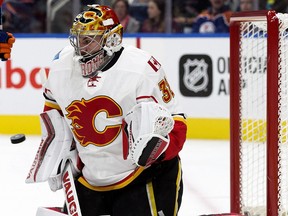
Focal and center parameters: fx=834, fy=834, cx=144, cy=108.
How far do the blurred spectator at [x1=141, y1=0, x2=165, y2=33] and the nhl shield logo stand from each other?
18.2 inches

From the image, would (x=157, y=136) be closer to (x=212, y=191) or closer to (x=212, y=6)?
(x=212, y=191)

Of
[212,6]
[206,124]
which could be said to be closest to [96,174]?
[206,124]

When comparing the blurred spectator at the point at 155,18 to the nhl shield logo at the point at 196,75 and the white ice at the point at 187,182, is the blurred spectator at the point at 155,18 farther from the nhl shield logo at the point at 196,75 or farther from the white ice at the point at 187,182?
the white ice at the point at 187,182

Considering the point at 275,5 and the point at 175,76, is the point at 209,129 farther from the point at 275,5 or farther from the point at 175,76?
the point at 275,5

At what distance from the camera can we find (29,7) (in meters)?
6.42

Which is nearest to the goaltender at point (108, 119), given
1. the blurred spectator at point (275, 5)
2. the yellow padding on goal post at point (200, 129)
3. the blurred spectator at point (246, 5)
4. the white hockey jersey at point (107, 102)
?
the white hockey jersey at point (107, 102)

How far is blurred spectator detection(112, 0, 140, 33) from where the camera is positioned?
616 centimetres

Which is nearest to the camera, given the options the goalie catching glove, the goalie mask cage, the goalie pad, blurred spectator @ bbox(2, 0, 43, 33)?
the goalie catching glove

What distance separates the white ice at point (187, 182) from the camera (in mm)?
3830

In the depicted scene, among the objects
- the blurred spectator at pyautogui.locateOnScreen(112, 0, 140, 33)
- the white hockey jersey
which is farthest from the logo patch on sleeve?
the blurred spectator at pyautogui.locateOnScreen(112, 0, 140, 33)

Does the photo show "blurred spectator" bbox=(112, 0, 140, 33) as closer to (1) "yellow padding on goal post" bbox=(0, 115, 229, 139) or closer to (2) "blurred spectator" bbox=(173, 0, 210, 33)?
(2) "blurred spectator" bbox=(173, 0, 210, 33)

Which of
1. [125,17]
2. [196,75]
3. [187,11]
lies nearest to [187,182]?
[196,75]

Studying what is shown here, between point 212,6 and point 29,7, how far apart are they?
1.40 meters

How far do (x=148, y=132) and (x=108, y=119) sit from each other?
23 centimetres
